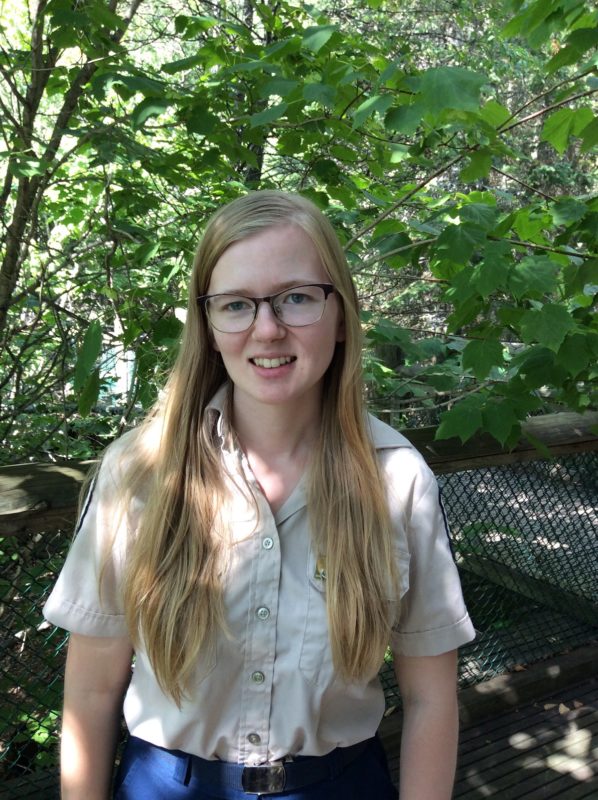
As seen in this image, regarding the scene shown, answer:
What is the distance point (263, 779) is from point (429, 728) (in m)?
0.31

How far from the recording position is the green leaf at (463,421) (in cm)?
193

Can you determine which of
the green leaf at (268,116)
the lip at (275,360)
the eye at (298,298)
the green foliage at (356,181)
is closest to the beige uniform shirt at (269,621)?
the lip at (275,360)

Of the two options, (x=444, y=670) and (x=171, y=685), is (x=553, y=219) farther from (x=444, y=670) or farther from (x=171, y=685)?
(x=171, y=685)

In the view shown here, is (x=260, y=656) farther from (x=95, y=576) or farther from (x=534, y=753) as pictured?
(x=534, y=753)

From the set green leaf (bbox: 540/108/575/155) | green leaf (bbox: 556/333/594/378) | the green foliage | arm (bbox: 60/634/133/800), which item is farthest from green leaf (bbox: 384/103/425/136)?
arm (bbox: 60/634/133/800)

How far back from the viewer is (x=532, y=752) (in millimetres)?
2533

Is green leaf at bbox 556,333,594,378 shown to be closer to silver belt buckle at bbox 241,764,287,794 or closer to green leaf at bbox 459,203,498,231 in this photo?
green leaf at bbox 459,203,498,231

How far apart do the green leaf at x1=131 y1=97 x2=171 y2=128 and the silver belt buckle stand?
1.66 metres

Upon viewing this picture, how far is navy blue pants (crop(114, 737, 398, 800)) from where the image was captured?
122 cm

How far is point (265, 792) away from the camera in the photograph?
120 centimetres

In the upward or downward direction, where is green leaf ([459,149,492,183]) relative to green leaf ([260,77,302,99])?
downward

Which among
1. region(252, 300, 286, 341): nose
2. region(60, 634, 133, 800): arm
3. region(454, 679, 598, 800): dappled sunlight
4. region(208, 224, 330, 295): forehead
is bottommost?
region(454, 679, 598, 800): dappled sunlight

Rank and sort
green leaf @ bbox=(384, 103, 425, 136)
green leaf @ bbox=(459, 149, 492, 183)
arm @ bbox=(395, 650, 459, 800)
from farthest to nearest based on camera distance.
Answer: green leaf @ bbox=(459, 149, 492, 183)
green leaf @ bbox=(384, 103, 425, 136)
arm @ bbox=(395, 650, 459, 800)

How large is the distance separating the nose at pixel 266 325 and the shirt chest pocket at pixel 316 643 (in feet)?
1.44
